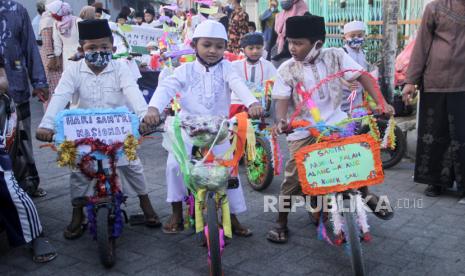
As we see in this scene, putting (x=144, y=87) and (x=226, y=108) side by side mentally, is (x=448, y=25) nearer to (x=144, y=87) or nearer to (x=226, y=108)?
(x=226, y=108)

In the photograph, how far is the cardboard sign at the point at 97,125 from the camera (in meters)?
3.74

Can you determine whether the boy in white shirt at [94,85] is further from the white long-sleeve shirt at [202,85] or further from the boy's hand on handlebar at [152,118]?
the boy's hand on handlebar at [152,118]

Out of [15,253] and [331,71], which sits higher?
[331,71]

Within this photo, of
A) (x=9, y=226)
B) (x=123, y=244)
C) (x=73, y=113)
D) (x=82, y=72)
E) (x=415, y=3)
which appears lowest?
(x=123, y=244)

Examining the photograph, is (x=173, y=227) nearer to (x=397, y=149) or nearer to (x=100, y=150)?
(x=100, y=150)

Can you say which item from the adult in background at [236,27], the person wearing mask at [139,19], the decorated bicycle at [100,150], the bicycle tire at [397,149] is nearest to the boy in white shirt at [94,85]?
the decorated bicycle at [100,150]

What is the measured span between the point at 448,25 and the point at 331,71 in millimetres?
1573

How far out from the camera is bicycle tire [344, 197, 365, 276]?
3307mm

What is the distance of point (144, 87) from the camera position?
9609mm

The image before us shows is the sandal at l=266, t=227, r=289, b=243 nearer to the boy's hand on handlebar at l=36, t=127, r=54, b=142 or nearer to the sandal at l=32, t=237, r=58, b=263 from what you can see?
the sandal at l=32, t=237, r=58, b=263

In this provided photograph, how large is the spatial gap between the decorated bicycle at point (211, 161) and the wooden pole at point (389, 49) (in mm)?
4621

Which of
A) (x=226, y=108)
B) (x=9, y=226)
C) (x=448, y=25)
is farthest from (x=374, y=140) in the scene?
(x=9, y=226)

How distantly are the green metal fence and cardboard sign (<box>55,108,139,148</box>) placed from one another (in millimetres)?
5859

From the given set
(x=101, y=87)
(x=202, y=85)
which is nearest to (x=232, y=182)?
(x=202, y=85)
